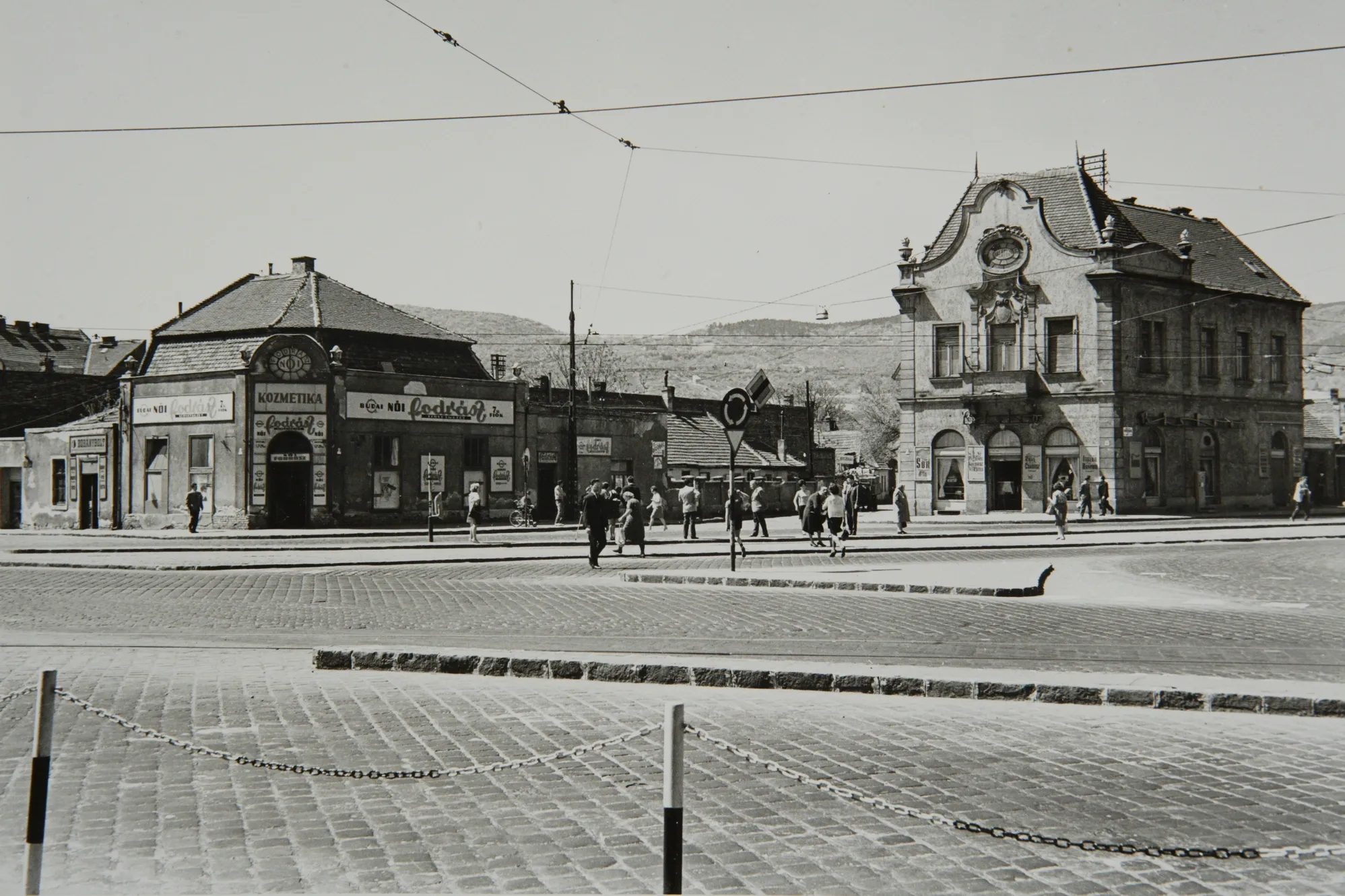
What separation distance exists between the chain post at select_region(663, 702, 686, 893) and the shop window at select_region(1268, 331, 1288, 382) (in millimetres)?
52668

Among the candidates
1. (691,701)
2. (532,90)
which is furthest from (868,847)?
(532,90)

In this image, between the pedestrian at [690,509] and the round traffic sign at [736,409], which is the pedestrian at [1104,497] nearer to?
the pedestrian at [690,509]

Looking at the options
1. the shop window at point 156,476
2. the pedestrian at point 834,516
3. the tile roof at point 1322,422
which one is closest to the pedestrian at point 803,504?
the pedestrian at point 834,516

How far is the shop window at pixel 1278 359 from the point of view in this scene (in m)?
49.7

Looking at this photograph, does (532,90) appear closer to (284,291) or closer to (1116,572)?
(1116,572)

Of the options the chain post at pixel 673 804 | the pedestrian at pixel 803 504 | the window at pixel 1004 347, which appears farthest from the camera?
the window at pixel 1004 347

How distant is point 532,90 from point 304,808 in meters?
15.0

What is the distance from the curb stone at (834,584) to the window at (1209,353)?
32.7m

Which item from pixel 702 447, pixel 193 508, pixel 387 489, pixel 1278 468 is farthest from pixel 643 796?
pixel 1278 468

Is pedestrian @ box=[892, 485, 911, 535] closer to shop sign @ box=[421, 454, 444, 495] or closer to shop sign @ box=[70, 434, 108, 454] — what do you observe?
shop sign @ box=[421, 454, 444, 495]

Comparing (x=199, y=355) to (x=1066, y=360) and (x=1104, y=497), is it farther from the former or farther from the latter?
(x=1104, y=497)

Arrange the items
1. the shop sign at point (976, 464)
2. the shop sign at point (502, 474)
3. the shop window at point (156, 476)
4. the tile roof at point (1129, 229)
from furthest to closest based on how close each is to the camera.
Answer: the shop sign at point (502, 474), the shop sign at point (976, 464), the tile roof at point (1129, 229), the shop window at point (156, 476)

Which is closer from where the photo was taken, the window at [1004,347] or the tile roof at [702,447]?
the window at [1004,347]

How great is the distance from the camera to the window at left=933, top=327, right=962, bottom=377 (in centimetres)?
4506
